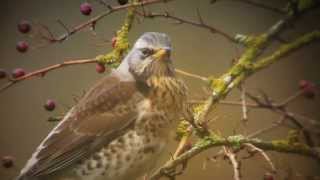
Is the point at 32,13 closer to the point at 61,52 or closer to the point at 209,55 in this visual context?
the point at 61,52

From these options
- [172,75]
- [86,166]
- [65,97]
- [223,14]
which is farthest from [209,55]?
[86,166]

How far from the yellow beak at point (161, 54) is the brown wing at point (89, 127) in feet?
0.27

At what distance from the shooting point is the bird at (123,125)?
1394 millimetres

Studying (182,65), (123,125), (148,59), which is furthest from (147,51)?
(182,65)

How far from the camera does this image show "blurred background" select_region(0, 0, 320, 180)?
165 cm

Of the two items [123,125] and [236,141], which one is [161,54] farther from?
[236,141]

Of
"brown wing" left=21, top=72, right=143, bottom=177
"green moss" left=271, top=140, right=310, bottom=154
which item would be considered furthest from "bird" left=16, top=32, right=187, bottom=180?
"green moss" left=271, top=140, right=310, bottom=154

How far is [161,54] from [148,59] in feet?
0.15

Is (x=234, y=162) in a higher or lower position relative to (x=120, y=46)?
lower

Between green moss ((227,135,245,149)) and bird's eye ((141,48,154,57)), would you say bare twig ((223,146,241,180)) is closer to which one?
green moss ((227,135,245,149))

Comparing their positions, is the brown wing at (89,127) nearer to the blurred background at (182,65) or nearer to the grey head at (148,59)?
the grey head at (148,59)

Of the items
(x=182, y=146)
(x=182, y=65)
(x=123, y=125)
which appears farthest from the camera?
(x=182, y=65)

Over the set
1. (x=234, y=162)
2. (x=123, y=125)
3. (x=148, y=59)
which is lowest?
(x=234, y=162)

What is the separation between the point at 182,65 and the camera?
173cm
